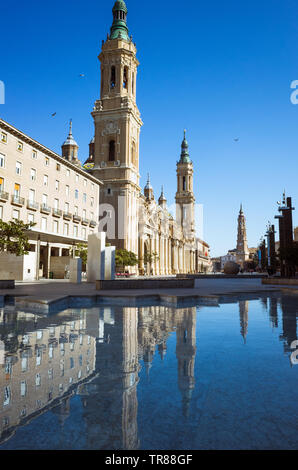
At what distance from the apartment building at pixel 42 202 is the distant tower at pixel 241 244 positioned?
13076cm

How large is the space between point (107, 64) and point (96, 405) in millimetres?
65987

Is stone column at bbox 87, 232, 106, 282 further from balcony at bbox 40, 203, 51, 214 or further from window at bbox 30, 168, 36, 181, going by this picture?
window at bbox 30, 168, 36, 181

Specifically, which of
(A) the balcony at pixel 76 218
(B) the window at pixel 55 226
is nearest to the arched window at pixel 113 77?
(A) the balcony at pixel 76 218

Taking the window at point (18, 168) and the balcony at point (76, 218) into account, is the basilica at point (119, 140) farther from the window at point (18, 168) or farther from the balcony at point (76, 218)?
the window at point (18, 168)

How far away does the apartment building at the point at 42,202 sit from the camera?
3142 centimetres

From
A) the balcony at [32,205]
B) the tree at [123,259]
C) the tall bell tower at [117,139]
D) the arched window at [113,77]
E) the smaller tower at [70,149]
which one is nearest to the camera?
the balcony at [32,205]

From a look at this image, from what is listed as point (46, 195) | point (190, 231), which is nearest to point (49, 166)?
point (46, 195)

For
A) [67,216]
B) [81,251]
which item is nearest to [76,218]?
[67,216]

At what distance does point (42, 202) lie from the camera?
3734 cm

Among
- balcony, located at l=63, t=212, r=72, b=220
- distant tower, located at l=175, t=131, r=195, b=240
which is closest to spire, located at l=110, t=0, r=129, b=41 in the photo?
balcony, located at l=63, t=212, r=72, b=220

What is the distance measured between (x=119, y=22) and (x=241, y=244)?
423ft

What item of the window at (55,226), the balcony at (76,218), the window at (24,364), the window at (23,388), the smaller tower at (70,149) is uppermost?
the smaller tower at (70,149)
